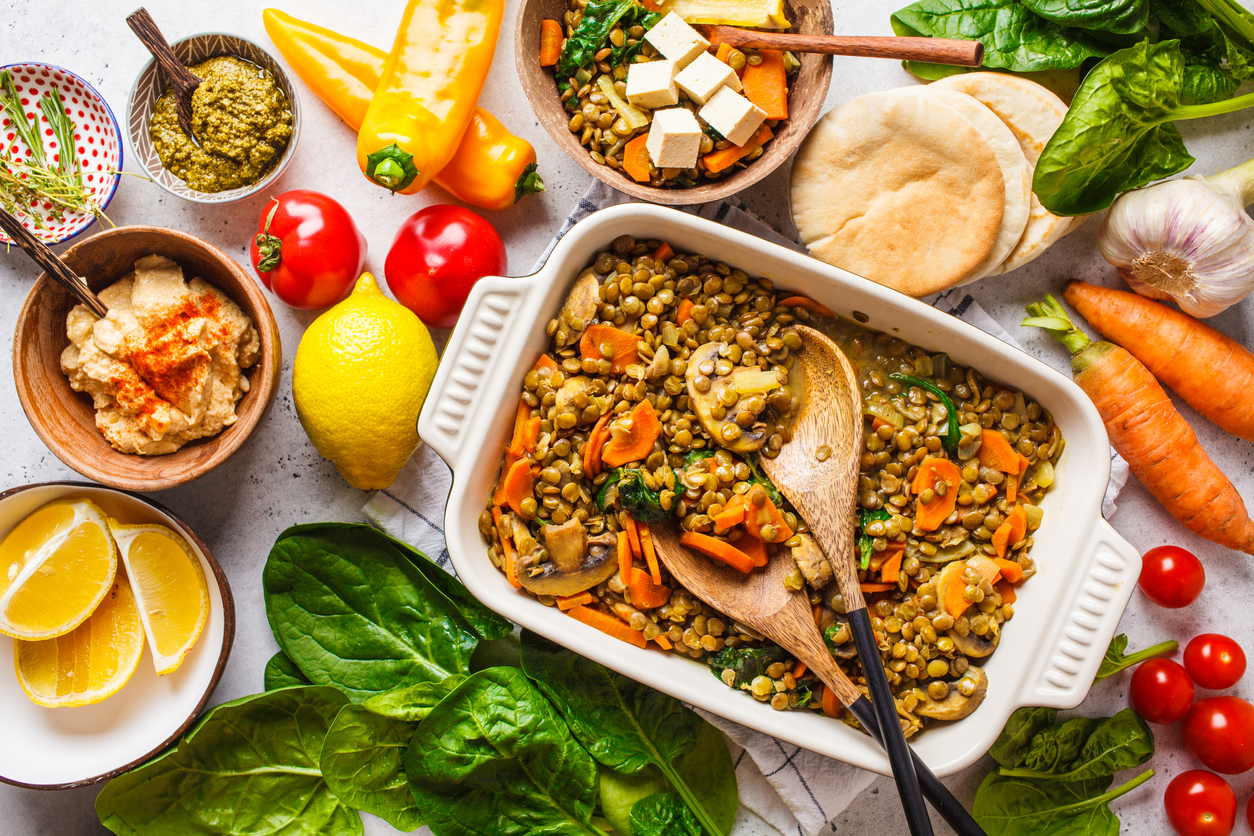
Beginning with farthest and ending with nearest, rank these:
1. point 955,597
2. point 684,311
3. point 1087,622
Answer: point 684,311
point 955,597
point 1087,622

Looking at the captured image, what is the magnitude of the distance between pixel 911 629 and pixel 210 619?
7.03 feet

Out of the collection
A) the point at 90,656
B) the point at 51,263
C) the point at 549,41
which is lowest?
the point at 90,656

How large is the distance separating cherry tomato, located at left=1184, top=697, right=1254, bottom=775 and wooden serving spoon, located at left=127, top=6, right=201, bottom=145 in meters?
3.99

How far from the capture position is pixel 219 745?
2447mm

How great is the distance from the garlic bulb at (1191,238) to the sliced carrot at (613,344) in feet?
5.57

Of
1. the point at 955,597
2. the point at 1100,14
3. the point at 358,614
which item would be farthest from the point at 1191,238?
the point at 358,614

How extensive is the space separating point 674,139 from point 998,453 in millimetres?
1322

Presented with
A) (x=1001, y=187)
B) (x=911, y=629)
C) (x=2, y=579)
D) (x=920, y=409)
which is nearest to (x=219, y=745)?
(x=2, y=579)

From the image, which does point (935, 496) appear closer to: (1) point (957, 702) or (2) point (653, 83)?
(1) point (957, 702)

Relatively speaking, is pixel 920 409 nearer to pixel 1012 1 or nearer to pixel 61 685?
pixel 1012 1

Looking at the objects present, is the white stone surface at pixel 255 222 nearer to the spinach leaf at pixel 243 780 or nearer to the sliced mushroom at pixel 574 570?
the spinach leaf at pixel 243 780

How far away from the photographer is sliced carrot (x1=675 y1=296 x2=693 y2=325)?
2.29 meters

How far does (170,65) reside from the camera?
243 centimetres

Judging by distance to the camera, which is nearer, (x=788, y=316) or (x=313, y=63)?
(x=788, y=316)
